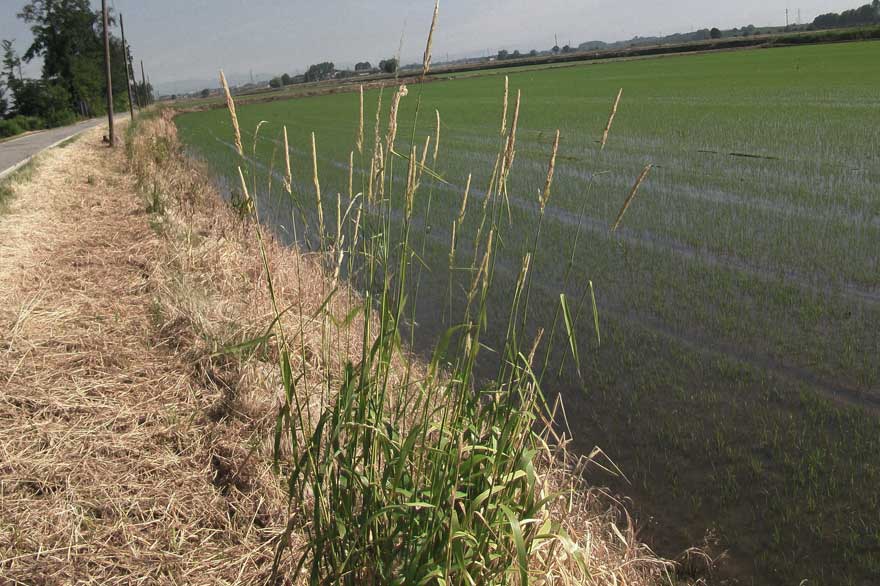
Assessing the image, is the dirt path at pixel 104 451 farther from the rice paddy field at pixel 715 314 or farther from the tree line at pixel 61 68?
the tree line at pixel 61 68

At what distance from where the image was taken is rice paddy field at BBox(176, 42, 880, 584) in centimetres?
357

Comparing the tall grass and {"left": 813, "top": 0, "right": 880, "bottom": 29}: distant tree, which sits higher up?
{"left": 813, "top": 0, "right": 880, "bottom": 29}: distant tree

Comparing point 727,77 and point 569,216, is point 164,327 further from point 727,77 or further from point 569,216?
point 727,77

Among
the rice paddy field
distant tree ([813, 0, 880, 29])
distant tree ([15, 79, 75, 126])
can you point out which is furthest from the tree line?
distant tree ([813, 0, 880, 29])

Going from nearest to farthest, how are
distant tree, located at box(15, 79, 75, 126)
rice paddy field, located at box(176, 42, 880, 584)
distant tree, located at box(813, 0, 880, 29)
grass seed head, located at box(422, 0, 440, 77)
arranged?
1. grass seed head, located at box(422, 0, 440, 77)
2. rice paddy field, located at box(176, 42, 880, 584)
3. distant tree, located at box(15, 79, 75, 126)
4. distant tree, located at box(813, 0, 880, 29)

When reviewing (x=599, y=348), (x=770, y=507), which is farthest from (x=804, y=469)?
(x=599, y=348)

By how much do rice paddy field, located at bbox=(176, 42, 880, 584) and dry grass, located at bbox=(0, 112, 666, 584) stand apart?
0.59 metres

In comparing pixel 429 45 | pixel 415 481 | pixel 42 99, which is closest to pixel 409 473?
pixel 415 481

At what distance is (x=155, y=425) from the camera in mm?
3482

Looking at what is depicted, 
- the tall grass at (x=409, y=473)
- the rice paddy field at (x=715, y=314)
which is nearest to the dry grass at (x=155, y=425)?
the tall grass at (x=409, y=473)

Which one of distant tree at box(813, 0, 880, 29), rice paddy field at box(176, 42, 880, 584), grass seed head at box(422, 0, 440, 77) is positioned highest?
distant tree at box(813, 0, 880, 29)

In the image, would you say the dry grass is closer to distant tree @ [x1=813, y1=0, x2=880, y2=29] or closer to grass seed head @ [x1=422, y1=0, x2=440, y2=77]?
grass seed head @ [x1=422, y1=0, x2=440, y2=77]

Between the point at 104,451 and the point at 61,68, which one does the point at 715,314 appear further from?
the point at 61,68

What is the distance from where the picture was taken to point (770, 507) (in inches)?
143
